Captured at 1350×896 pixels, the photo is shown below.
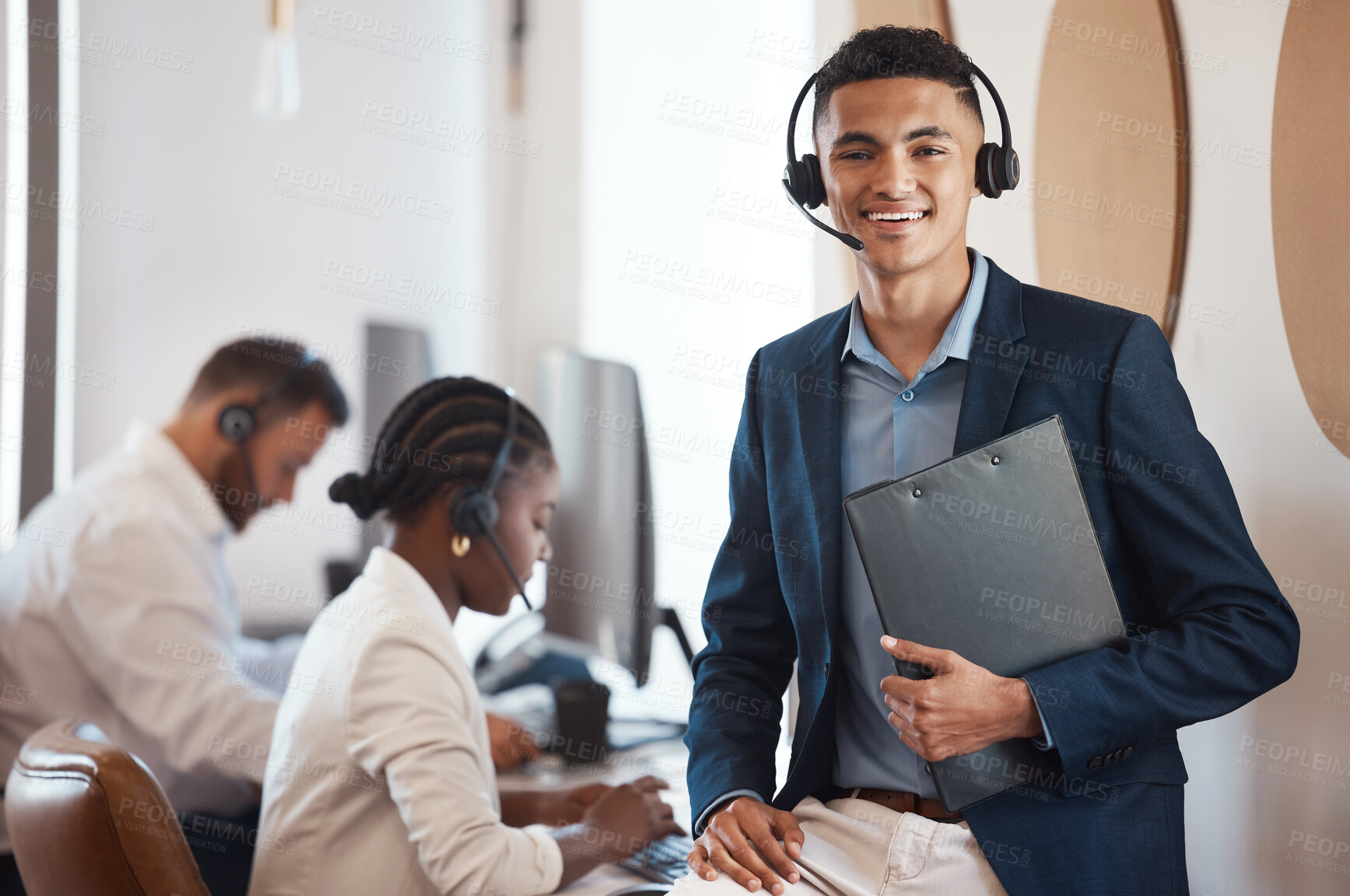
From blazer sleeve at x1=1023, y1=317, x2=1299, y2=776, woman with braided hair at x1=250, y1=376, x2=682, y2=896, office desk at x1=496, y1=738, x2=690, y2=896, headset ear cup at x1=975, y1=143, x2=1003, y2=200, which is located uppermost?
headset ear cup at x1=975, y1=143, x2=1003, y2=200

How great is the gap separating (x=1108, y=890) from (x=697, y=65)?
1836mm

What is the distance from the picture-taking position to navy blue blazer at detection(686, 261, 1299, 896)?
3.03ft

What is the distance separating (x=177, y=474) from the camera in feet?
7.35

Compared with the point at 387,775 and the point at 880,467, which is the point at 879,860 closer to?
the point at 880,467

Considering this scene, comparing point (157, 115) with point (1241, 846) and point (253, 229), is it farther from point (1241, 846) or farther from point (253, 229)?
point (1241, 846)

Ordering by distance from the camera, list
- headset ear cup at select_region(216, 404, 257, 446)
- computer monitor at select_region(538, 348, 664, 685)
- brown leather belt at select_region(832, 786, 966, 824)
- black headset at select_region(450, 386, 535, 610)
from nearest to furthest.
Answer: brown leather belt at select_region(832, 786, 966, 824)
black headset at select_region(450, 386, 535, 610)
computer monitor at select_region(538, 348, 664, 685)
headset ear cup at select_region(216, 404, 257, 446)

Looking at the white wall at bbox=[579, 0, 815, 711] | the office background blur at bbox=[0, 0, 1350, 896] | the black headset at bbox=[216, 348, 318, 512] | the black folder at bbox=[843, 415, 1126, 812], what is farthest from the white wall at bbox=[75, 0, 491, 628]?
the black folder at bbox=[843, 415, 1126, 812]

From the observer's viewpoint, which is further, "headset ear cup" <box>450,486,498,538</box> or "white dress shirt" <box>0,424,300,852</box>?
"white dress shirt" <box>0,424,300,852</box>

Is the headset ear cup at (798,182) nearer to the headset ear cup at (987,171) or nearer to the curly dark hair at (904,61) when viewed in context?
the curly dark hair at (904,61)

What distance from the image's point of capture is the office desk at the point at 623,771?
169cm

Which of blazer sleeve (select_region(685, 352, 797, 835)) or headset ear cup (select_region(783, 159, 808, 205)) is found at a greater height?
headset ear cup (select_region(783, 159, 808, 205))

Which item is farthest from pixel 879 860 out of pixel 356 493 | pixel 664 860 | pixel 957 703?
pixel 356 493

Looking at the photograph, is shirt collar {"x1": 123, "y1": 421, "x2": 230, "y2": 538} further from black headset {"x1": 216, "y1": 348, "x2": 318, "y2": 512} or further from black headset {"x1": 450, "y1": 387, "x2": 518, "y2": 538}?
black headset {"x1": 450, "y1": 387, "x2": 518, "y2": 538}

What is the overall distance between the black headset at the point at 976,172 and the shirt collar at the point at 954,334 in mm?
86
